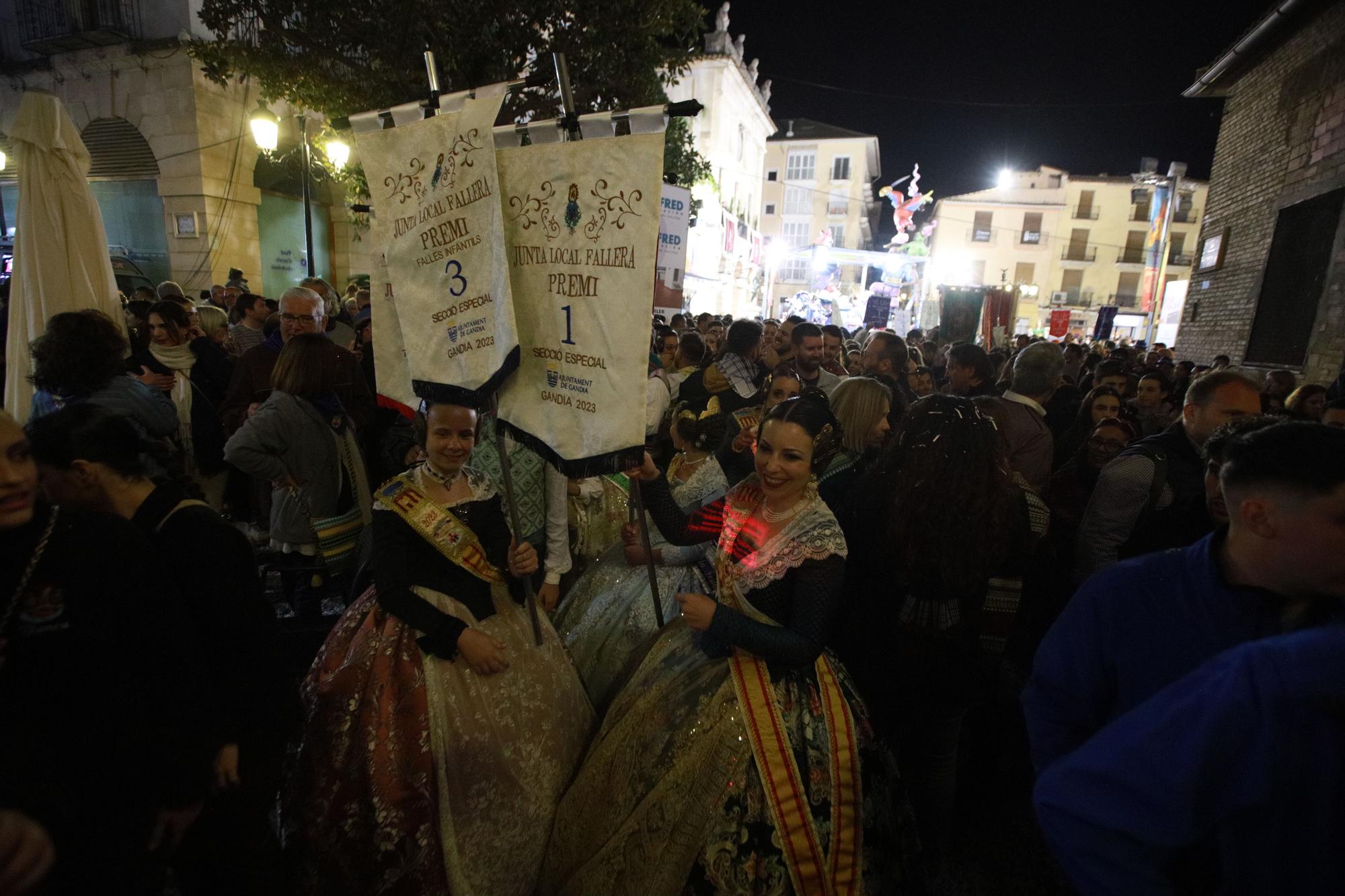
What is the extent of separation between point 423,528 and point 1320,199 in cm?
1386

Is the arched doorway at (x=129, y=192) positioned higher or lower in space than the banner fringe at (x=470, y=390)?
higher

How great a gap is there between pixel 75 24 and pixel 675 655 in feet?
61.1

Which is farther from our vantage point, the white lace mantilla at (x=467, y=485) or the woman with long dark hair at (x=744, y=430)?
the woman with long dark hair at (x=744, y=430)

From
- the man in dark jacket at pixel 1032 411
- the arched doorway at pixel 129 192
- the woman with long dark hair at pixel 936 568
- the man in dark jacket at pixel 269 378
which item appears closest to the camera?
the woman with long dark hair at pixel 936 568

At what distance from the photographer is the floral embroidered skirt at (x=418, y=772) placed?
220cm

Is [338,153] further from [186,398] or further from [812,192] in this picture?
[812,192]

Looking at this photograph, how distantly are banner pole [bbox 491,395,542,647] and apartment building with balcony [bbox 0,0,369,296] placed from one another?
12184mm

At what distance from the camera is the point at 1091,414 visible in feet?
15.4

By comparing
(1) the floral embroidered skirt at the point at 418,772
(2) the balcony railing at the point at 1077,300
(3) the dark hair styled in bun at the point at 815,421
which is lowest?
(1) the floral embroidered skirt at the point at 418,772

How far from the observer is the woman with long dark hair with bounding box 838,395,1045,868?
2.41 metres

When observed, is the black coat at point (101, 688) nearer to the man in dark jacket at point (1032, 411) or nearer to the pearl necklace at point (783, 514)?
the pearl necklace at point (783, 514)

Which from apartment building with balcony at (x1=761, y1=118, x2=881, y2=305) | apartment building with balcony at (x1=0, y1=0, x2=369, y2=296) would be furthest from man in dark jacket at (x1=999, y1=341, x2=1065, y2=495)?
apartment building with balcony at (x1=761, y1=118, x2=881, y2=305)

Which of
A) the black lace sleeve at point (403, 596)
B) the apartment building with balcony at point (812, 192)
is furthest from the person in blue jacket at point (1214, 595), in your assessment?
the apartment building with balcony at point (812, 192)

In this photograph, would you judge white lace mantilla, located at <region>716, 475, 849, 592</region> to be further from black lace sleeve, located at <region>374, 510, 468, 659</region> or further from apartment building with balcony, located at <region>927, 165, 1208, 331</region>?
apartment building with balcony, located at <region>927, 165, 1208, 331</region>
